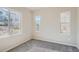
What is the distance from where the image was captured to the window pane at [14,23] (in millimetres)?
1763

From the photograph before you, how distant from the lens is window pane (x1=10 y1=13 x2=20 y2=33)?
69.4 inches

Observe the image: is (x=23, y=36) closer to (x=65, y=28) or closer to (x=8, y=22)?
(x=8, y=22)

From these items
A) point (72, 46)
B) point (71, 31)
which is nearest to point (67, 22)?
point (71, 31)

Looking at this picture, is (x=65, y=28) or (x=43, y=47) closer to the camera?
(x=43, y=47)

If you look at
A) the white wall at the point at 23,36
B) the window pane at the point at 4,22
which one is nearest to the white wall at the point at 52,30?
the white wall at the point at 23,36

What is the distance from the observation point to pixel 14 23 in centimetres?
184

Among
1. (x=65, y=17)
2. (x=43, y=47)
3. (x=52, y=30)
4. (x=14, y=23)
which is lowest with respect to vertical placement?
(x=43, y=47)

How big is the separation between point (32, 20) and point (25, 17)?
0.22 m

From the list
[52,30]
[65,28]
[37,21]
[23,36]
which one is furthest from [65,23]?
[23,36]

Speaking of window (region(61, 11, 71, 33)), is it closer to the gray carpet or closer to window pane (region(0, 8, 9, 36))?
the gray carpet
